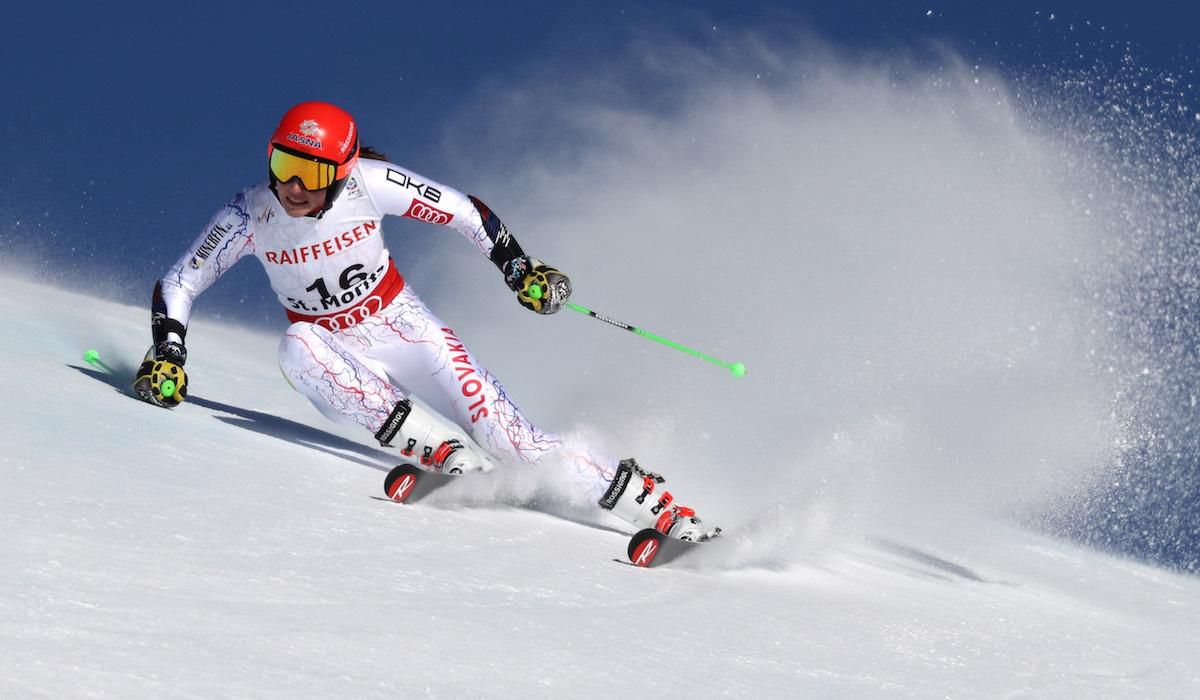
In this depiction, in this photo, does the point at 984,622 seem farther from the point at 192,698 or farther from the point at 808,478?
the point at 192,698

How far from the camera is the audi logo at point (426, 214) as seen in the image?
19.6 feet

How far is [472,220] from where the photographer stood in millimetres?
6059

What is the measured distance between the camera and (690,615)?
4023 mm

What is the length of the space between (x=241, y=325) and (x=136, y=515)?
11.2 m

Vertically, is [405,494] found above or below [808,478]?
below

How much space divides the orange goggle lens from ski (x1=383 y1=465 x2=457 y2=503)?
1.36m

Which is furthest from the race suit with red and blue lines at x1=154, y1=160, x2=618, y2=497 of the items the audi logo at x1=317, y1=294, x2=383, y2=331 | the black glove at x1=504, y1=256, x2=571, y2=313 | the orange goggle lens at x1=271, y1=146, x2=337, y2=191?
the orange goggle lens at x1=271, y1=146, x2=337, y2=191

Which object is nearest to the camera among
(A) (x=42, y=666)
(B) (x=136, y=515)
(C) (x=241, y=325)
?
(A) (x=42, y=666)

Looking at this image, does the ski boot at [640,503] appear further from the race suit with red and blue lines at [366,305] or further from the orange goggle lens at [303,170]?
the orange goggle lens at [303,170]

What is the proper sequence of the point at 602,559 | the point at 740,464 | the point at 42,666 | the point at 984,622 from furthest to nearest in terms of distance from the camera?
the point at 740,464
the point at 984,622
the point at 602,559
the point at 42,666

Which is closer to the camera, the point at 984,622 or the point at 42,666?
the point at 42,666

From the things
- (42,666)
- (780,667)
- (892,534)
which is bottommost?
(42,666)

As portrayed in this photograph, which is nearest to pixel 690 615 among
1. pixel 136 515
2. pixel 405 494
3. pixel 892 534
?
pixel 405 494

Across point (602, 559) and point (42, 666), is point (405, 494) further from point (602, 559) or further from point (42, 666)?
point (42, 666)
